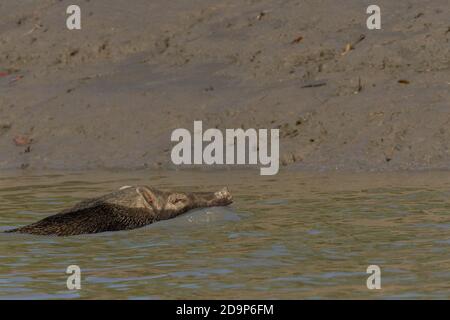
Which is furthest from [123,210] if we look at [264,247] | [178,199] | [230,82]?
[230,82]

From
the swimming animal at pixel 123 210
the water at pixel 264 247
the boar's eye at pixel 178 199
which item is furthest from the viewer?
the boar's eye at pixel 178 199

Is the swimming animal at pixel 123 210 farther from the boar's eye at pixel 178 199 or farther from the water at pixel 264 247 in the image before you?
the water at pixel 264 247

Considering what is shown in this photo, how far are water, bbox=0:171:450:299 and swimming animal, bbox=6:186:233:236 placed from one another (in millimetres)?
171

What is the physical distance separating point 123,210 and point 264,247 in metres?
2.08

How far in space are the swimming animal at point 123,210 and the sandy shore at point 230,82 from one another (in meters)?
4.81

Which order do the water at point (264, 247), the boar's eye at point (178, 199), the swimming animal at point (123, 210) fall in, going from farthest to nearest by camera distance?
the boar's eye at point (178, 199) < the swimming animal at point (123, 210) < the water at point (264, 247)

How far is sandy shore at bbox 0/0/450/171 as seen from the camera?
62.0 feet

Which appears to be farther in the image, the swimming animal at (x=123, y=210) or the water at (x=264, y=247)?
the swimming animal at (x=123, y=210)

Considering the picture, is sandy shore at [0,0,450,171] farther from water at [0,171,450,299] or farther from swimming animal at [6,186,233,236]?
swimming animal at [6,186,233,236]

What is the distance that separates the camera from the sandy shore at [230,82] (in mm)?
18906

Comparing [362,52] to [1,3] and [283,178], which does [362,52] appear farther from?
[1,3]

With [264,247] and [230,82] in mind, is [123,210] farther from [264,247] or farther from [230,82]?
[230,82]

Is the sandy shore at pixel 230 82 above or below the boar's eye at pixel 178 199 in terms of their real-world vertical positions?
above

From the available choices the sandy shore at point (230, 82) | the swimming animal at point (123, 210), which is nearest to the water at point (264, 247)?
the swimming animal at point (123, 210)
